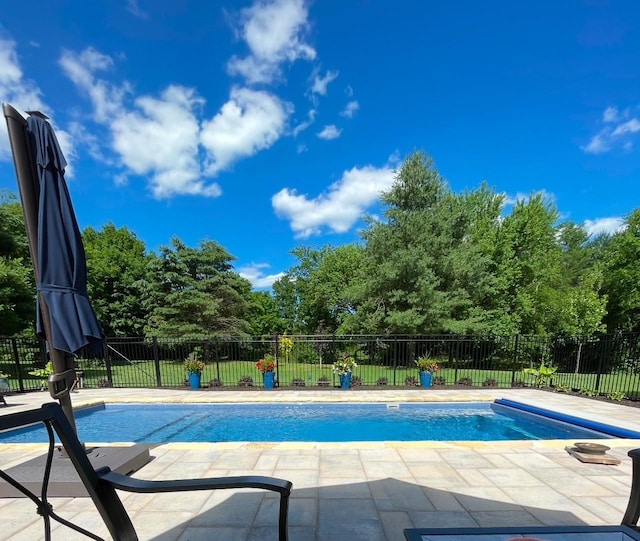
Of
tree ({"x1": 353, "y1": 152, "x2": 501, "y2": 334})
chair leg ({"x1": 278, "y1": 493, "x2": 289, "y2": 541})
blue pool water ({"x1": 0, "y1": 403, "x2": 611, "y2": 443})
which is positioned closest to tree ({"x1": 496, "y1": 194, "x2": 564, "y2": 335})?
tree ({"x1": 353, "y1": 152, "x2": 501, "y2": 334})

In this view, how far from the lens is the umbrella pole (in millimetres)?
2473

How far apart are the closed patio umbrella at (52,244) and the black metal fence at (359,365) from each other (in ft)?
5.73

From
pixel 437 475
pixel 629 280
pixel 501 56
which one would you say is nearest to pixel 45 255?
pixel 437 475

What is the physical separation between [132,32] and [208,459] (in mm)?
7320

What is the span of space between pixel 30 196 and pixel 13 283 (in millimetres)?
8852

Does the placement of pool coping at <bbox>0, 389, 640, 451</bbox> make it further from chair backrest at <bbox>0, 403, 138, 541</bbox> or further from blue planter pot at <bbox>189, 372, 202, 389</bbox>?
chair backrest at <bbox>0, 403, 138, 541</bbox>

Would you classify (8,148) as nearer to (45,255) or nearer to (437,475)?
(45,255)

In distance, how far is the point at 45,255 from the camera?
2.44 m

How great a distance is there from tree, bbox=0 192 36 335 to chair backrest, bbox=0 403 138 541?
33.8 feet

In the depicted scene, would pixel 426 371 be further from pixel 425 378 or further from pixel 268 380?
pixel 268 380

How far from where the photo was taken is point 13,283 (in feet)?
28.2

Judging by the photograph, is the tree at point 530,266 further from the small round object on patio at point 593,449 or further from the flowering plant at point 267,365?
the small round object on patio at point 593,449

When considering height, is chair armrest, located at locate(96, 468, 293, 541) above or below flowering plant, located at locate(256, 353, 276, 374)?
above

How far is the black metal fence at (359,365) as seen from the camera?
8133 mm
